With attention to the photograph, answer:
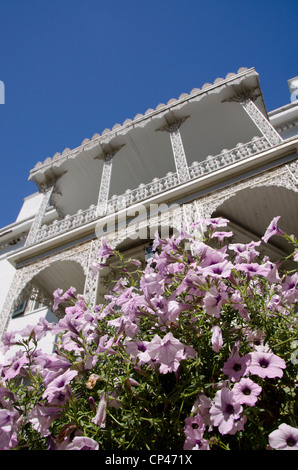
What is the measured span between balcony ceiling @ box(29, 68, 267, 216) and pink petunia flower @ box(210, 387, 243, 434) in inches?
359

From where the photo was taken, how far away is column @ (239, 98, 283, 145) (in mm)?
7242

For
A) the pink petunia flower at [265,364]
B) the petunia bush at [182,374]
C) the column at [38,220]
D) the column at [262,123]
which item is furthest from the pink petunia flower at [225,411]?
the column at [38,220]

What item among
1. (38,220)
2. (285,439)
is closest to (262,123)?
(38,220)

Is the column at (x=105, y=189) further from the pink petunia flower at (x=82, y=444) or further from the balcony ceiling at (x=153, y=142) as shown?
the pink petunia flower at (x=82, y=444)

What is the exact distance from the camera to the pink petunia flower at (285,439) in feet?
4.16

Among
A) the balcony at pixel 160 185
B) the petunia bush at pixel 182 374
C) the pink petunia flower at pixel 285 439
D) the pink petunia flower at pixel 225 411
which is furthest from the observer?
the balcony at pixel 160 185

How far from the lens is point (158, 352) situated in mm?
1604

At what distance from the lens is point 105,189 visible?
8.98 meters

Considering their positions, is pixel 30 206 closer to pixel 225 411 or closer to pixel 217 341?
pixel 217 341

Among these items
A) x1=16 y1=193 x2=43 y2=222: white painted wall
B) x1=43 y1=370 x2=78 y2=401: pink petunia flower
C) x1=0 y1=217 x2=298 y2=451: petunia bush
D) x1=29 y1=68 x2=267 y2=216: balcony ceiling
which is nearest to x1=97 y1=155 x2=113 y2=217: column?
x1=29 y1=68 x2=267 y2=216: balcony ceiling

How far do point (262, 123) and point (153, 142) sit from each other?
3627 mm

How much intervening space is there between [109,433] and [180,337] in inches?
24.3

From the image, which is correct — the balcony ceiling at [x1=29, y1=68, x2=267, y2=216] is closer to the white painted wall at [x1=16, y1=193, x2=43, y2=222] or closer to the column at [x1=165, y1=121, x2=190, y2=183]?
the column at [x1=165, y1=121, x2=190, y2=183]

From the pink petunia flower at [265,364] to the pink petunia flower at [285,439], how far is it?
8.8 inches
